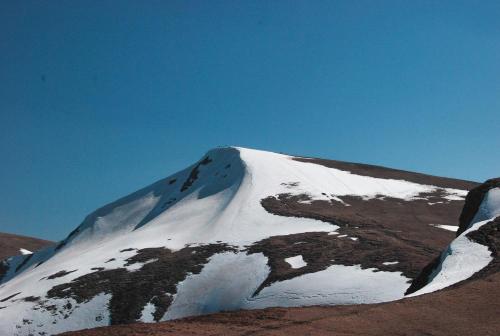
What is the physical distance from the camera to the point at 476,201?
35.6m

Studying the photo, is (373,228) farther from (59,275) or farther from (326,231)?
(59,275)

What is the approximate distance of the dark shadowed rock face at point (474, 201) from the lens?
34719mm

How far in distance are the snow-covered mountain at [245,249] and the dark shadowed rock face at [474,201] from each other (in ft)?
22.1

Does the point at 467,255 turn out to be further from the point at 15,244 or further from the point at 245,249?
the point at 15,244

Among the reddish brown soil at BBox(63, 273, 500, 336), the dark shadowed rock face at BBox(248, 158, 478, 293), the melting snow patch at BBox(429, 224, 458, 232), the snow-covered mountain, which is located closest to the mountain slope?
the reddish brown soil at BBox(63, 273, 500, 336)

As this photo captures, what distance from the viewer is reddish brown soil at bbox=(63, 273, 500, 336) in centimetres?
1656

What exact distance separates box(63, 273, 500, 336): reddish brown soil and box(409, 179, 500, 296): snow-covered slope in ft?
7.62

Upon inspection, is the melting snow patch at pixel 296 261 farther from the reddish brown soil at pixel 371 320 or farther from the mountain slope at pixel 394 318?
the reddish brown soil at pixel 371 320

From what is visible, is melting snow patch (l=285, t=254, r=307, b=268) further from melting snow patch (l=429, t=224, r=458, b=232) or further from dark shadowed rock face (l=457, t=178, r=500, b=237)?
Answer: melting snow patch (l=429, t=224, r=458, b=232)

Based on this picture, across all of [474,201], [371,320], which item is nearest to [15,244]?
[474,201]

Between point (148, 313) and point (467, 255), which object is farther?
point (148, 313)

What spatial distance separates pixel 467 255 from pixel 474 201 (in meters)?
12.5

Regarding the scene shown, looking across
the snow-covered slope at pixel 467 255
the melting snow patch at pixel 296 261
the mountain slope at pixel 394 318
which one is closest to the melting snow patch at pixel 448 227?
the melting snow patch at pixel 296 261

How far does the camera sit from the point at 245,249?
57.9m
